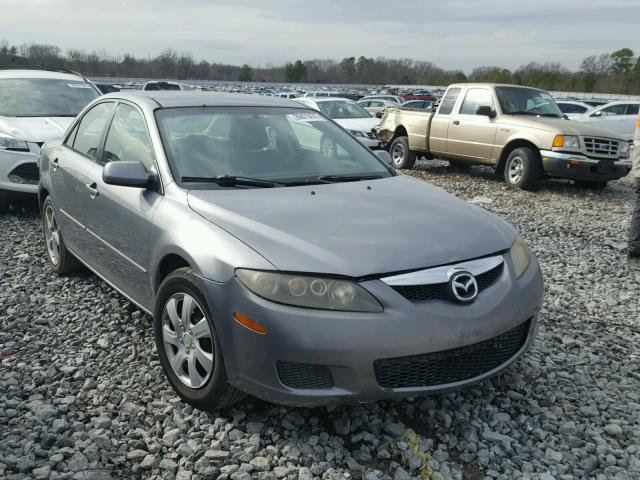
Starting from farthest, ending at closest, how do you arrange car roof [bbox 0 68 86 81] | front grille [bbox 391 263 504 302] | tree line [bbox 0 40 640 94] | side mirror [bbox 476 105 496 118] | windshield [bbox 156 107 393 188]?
tree line [bbox 0 40 640 94] → side mirror [bbox 476 105 496 118] → car roof [bbox 0 68 86 81] → windshield [bbox 156 107 393 188] → front grille [bbox 391 263 504 302]

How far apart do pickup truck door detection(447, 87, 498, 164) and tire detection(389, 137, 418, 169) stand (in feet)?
3.88

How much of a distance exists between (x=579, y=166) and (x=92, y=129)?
8.01 m

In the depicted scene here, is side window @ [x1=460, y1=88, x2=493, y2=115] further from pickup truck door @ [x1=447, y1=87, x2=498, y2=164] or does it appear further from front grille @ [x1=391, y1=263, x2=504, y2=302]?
front grille @ [x1=391, y1=263, x2=504, y2=302]

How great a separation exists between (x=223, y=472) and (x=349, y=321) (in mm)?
875

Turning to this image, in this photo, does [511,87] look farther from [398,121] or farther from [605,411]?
[605,411]

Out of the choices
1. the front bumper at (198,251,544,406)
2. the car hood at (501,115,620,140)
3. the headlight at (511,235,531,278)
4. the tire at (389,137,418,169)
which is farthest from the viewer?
the tire at (389,137,418,169)

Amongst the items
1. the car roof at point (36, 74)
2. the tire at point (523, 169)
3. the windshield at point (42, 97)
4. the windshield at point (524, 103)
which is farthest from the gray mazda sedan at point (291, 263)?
the windshield at point (524, 103)

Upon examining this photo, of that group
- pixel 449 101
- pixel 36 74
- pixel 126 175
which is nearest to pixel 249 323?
pixel 126 175

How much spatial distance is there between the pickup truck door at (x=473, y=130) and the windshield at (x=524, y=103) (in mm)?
235

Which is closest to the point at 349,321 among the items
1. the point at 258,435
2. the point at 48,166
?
the point at 258,435

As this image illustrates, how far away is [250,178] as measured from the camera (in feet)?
11.4

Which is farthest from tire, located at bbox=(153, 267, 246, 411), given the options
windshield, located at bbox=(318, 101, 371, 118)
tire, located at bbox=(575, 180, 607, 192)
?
windshield, located at bbox=(318, 101, 371, 118)

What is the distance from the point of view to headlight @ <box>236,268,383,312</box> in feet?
8.29

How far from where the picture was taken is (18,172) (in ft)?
23.1
